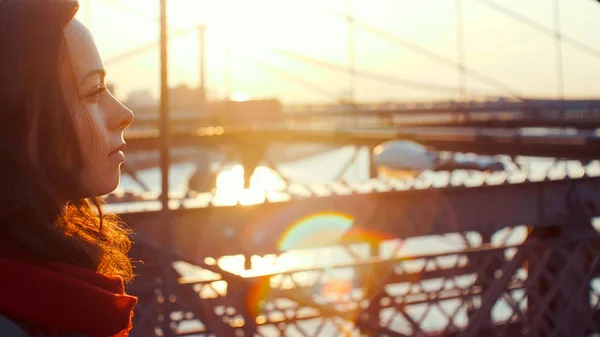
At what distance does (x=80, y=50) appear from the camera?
1.37 metres

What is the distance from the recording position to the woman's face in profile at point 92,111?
1344 mm

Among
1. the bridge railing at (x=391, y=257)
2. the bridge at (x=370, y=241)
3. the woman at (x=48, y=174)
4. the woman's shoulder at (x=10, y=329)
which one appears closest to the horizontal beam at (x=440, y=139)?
the bridge at (x=370, y=241)

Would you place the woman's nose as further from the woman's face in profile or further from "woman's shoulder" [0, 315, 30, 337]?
"woman's shoulder" [0, 315, 30, 337]

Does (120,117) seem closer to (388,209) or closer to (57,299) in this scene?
(57,299)

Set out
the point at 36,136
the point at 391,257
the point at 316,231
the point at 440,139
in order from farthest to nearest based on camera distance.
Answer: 1. the point at 440,139
2. the point at 316,231
3. the point at 391,257
4. the point at 36,136

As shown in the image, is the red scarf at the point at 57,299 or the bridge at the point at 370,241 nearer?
the red scarf at the point at 57,299

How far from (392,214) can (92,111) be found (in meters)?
4.34

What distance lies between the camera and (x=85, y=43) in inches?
54.7

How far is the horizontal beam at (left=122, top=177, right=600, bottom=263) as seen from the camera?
16.0 feet

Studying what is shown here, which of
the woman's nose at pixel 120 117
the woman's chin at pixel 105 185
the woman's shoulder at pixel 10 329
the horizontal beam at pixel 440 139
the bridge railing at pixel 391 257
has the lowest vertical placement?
the bridge railing at pixel 391 257

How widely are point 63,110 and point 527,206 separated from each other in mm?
5245

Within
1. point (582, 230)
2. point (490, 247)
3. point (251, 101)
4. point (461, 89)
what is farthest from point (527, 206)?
point (251, 101)

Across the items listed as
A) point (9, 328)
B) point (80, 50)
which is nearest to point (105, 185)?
point (80, 50)

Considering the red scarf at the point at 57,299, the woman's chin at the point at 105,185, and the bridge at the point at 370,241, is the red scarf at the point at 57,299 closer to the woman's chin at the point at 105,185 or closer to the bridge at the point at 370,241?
the woman's chin at the point at 105,185
